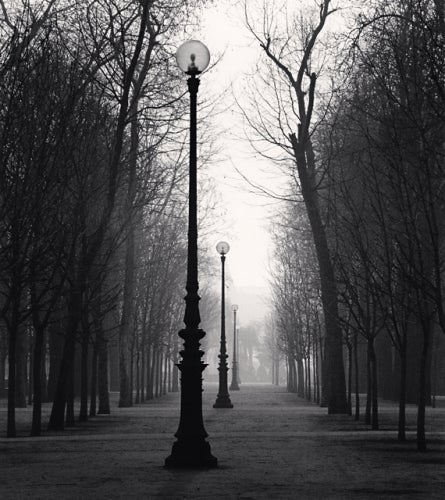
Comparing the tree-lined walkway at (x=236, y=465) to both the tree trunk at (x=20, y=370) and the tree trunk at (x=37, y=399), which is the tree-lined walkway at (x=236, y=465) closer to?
the tree trunk at (x=37, y=399)

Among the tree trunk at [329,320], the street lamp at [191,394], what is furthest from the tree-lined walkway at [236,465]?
the tree trunk at [329,320]

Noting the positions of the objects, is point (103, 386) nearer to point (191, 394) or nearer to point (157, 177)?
point (157, 177)

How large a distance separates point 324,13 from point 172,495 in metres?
23.1

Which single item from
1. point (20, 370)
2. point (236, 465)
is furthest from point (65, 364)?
point (20, 370)

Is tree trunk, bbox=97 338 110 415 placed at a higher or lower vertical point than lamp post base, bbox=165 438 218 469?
higher

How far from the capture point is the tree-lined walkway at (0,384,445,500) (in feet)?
35.5

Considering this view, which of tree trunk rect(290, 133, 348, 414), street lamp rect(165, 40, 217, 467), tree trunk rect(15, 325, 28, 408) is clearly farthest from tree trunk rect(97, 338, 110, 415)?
street lamp rect(165, 40, 217, 467)

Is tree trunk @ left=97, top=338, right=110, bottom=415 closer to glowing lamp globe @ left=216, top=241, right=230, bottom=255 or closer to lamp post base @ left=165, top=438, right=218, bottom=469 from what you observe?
glowing lamp globe @ left=216, top=241, right=230, bottom=255

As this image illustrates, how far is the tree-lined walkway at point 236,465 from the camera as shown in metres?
10.8

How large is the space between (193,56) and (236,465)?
5487 millimetres

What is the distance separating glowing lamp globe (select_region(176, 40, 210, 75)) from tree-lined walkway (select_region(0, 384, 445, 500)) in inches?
210

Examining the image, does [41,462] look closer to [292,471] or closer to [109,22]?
[292,471]

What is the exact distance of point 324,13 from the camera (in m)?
31.0

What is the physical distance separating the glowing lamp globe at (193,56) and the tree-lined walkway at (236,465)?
534 cm
